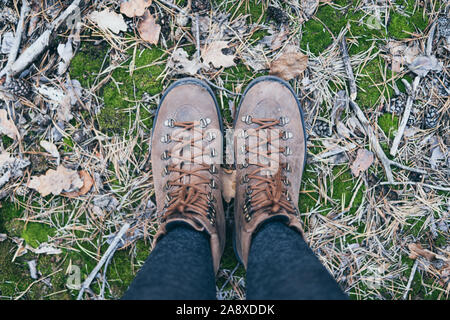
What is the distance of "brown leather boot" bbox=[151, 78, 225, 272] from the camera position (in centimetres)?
227

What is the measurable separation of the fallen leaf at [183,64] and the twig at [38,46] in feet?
2.58

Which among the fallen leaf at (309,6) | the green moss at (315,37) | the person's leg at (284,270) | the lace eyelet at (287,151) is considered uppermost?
the fallen leaf at (309,6)

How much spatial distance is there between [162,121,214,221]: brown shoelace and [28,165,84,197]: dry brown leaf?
2.36 feet

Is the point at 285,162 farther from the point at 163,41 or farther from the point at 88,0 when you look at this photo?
the point at 88,0

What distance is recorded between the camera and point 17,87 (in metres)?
2.25

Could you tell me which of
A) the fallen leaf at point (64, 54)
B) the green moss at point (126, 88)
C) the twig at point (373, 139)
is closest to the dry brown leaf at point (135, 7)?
the green moss at point (126, 88)

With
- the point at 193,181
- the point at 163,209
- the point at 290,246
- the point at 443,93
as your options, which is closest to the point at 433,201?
the point at 443,93

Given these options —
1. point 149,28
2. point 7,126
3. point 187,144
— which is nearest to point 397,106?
point 187,144

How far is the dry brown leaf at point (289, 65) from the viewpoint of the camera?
2.28 meters

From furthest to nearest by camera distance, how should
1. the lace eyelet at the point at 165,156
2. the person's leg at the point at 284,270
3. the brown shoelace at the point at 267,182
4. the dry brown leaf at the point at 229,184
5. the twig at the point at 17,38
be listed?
1. the dry brown leaf at the point at 229,184
2. the lace eyelet at the point at 165,156
3. the twig at the point at 17,38
4. the brown shoelace at the point at 267,182
5. the person's leg at the point at 284,270

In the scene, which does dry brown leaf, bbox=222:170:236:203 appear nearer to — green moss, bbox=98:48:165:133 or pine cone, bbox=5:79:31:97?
green moss, bbox=98:48:165:133

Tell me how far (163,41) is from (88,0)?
2.02ft

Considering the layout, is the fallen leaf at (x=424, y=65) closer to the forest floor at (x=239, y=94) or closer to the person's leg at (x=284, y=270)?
the forest floor at (x=239, y=94)

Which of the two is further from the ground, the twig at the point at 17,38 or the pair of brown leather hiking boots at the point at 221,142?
the twig at the point at 17,38
